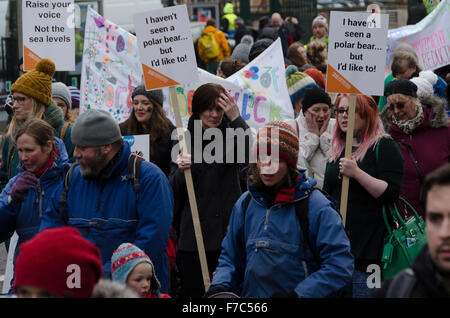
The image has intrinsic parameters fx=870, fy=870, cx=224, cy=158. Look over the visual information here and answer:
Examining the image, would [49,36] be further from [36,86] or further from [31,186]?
[31,186]

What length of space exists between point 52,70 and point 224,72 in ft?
8.05

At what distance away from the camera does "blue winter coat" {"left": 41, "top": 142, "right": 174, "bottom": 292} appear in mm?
4812

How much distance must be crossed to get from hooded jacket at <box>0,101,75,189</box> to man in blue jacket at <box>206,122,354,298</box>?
8.54 feet

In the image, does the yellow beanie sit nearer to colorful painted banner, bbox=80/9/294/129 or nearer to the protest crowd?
the protest crowd

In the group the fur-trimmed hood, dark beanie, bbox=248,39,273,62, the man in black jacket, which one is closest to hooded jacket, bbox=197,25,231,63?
dark beanie, bbox=248,39,273,62

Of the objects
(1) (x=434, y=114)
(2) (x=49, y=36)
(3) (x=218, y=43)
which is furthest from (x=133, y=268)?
(3) (x=218, y=43)

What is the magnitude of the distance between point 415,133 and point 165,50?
1903 mm

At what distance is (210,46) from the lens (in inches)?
732

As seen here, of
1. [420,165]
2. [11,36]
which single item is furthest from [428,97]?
[11,36]

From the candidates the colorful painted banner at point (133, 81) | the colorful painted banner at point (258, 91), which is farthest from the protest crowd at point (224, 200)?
the colorful painted banner at point (258, 91)

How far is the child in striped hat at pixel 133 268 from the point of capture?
15.2ft

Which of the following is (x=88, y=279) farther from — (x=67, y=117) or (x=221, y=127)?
(x=67, y=117)

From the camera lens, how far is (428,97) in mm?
6645

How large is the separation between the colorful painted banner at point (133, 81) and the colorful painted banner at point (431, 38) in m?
2.63
